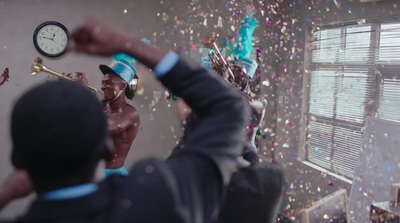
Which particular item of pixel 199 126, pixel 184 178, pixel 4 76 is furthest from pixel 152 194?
pixel 4 76

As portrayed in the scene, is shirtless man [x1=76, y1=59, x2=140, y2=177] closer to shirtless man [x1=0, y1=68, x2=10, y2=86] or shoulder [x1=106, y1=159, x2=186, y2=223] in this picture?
shirtless man [x1=0, y1=68, x2=10, y2=86]

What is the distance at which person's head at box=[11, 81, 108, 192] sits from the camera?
521 millimetres

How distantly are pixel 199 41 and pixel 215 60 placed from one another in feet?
7.18

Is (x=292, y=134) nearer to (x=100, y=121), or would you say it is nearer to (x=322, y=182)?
(x=322, y=182)

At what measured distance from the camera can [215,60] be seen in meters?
2.59

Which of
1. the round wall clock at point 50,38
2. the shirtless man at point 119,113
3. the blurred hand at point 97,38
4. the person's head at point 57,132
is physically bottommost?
the shirtless man at point 119,113

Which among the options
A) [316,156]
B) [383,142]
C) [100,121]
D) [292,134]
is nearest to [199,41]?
[292,134]

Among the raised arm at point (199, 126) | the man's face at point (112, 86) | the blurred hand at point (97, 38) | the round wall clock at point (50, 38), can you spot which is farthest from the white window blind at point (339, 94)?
the blurred hand at point (97, 38)

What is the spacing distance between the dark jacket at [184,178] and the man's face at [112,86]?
90.8 inches

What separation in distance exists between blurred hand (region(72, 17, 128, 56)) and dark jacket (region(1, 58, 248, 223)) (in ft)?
0.34

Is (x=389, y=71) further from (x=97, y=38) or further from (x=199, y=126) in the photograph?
(x=97, y=38)

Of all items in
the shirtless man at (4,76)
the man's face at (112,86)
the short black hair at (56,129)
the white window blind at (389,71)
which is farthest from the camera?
the shirtless man at (4,76)

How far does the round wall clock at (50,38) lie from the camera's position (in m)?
3.98

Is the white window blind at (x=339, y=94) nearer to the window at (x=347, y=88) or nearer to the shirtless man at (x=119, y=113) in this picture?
the window at (x=347, y=88)
